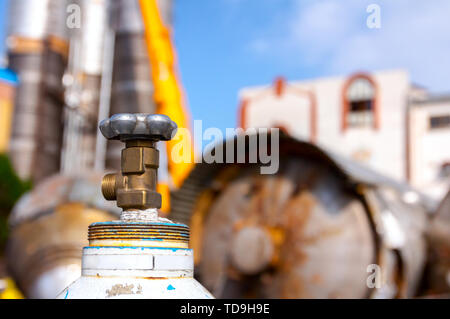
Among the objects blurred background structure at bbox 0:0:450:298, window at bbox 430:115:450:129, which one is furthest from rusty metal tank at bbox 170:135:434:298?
window at bbox 430:115:450:129

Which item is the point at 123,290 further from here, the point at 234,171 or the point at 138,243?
the point at 234,171

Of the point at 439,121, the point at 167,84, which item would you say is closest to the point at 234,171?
the point at 167,84

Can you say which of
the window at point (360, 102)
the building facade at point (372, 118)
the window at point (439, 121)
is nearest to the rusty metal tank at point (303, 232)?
the building facade at point (372, 118)

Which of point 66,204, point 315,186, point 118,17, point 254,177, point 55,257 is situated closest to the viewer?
point 55,257

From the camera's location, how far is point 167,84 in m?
19.8

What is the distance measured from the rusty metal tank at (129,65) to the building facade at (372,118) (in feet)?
26.4

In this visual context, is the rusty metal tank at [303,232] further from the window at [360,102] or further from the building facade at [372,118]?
the window at [360,102]

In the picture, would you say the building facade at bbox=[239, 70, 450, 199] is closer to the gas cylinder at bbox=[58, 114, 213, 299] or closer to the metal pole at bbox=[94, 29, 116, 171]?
the metal pole at bbox=[94, 29, 116, 171]

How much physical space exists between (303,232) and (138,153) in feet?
15.5

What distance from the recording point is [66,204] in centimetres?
608

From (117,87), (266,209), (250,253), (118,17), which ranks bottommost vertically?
(250,253)

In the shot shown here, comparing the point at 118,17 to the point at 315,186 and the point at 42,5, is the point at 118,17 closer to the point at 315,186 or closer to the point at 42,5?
the point at 42,5
